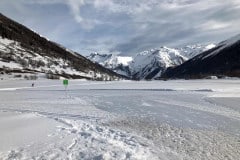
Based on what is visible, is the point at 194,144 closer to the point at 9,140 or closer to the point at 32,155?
the point at 32,155

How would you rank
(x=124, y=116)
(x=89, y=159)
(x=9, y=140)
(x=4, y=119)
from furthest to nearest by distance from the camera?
(x=124, y=116), (x=4, y=119), (x=9, y=140), (x=89, y=159)

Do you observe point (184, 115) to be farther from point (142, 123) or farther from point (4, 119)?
point (4, 119)

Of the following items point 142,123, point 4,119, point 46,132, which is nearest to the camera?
point 46,132

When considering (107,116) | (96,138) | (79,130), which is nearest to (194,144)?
(96,138)

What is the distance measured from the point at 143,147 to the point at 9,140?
543 cm

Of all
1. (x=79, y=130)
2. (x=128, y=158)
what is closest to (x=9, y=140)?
(x=79, y=130)

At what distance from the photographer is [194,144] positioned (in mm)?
11195

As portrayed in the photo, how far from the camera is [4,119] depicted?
1689 centimetres

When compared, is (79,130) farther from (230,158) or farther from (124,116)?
(230,158)

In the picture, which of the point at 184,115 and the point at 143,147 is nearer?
the point at 143,147

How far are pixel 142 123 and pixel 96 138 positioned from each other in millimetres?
4004

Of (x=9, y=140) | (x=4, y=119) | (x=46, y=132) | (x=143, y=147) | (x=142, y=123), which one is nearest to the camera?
(x=143, y=147)

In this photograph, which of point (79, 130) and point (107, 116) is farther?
point (107, 116)

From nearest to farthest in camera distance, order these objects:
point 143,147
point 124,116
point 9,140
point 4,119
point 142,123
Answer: point 143,147, point 9,140, point 142,123, point 4,119, point 124,116
